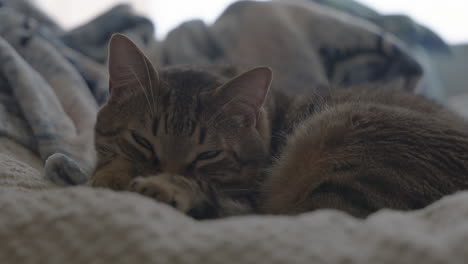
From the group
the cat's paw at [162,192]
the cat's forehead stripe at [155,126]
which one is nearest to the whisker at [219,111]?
the cat's forehead stripe at [155,126]

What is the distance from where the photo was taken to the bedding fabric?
0.59m

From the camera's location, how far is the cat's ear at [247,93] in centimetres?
118

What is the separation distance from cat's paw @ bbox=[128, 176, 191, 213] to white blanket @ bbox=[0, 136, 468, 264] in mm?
120

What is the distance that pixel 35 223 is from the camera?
0.65 m

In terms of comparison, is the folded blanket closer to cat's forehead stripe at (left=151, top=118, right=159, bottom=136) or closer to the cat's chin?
the cat's chin

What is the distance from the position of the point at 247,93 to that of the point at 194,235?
2.11ft

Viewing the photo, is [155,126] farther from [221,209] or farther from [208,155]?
[221,209]

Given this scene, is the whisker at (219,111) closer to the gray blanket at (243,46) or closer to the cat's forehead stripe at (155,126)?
the cat's forehead stripe at (155,126)

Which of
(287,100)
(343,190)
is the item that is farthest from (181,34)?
(343,190)

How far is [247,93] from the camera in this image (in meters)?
1.21

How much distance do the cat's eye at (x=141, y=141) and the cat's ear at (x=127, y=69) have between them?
133 mm

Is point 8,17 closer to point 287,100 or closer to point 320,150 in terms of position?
point 287,100

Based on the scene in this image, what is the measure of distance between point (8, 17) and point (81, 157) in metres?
0.82

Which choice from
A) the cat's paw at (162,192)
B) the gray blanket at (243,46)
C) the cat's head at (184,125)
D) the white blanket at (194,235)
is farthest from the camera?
the gray blanket at (243,46)
